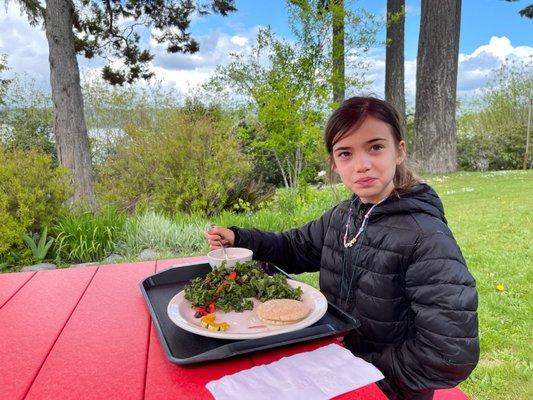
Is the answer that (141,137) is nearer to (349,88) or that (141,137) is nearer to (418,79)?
(349,88)

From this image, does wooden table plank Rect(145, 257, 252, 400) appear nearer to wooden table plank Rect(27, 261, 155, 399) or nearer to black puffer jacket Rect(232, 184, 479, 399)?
wooden table plank Rect(27, 261, 155, 399)

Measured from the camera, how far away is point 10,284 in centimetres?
153

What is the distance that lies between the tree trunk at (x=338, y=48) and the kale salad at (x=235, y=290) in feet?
20.4

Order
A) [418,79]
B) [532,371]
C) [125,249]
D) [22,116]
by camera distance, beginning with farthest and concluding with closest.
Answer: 1. [22,116]
2. [418,79]
3. [125,249]
4. [532,371]

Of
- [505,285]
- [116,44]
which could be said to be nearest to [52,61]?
[116,44]

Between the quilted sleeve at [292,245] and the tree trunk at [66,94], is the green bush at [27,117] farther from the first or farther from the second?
the quilted sleeve at [292,245]

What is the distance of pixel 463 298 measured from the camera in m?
1.00

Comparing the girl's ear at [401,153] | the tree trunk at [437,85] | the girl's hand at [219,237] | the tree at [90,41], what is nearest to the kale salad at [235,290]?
the girl's hand at [219,237]

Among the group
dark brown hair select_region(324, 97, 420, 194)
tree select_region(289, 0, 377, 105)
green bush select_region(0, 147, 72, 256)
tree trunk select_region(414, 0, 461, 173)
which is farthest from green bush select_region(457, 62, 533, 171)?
dark brown hair select_region(324, 97, 420, 194)

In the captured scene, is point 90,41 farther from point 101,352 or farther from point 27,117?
point 101,352

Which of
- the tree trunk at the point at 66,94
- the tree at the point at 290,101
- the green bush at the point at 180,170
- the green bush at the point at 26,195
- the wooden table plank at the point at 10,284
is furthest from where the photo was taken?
the tree trunk at the point at 66,94

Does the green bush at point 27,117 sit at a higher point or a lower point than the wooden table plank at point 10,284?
higher

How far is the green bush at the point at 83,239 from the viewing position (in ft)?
12.5

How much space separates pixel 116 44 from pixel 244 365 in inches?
331
